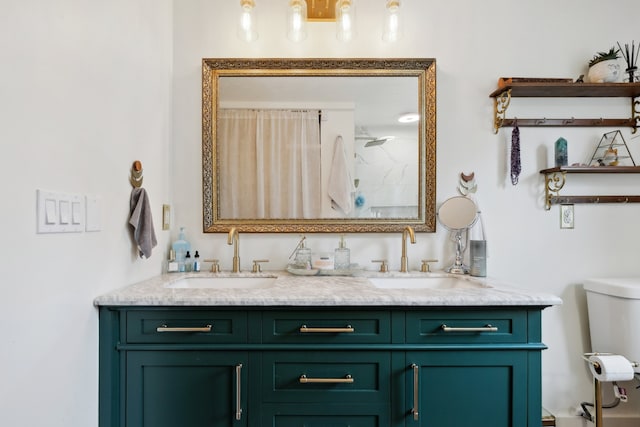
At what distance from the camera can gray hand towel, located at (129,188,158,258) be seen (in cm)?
138

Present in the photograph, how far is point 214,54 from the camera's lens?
5.79 feet

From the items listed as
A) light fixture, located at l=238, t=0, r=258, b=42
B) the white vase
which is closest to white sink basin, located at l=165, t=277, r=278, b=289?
light fixture, located at l=238, t=0, r=258, b=42

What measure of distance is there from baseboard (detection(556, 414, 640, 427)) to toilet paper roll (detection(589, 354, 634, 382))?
1.65ft

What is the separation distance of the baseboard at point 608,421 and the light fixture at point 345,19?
2178mm

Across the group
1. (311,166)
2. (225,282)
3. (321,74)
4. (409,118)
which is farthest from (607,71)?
Result: (225,282)

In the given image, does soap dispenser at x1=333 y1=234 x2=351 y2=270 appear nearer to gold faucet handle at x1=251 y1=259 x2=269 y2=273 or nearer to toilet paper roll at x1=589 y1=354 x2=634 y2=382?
gold faucet handle at x1=251 y1=259 x2=269 y2=273

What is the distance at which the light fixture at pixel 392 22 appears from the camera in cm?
161

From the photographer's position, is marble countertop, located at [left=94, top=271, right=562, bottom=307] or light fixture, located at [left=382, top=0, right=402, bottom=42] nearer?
marble countertop, located at [left=94, top=271, right=562, bottom=307]

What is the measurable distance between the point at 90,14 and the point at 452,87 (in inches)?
63.1

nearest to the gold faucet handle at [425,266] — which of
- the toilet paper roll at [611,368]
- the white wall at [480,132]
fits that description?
the white wall at [480,132]

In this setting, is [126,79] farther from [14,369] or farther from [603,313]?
[603,313]

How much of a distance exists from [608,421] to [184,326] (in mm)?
2078

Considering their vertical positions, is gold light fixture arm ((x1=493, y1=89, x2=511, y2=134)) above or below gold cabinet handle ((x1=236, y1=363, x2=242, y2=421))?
above

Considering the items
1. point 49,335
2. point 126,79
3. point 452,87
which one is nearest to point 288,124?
point 126,79
